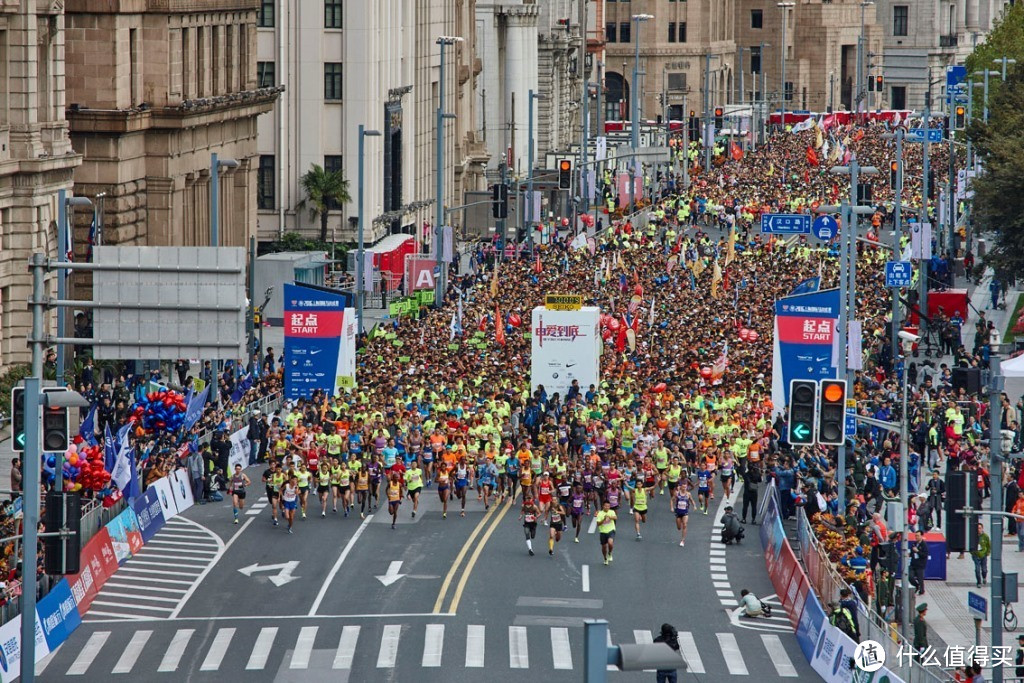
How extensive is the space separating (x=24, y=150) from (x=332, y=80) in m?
28.7

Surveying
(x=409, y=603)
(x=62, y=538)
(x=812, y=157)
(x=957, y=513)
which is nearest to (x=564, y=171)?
(x=812, y=157)

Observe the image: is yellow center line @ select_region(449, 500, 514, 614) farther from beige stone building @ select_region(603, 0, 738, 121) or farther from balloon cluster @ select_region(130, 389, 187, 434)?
beige stone building @ select_region(603, 0, 738, 121)

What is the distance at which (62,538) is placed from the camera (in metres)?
28.0

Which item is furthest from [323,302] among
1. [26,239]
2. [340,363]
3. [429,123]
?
[429,123]

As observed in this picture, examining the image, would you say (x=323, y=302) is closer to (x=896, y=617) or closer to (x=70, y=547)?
(x=896, y=617)

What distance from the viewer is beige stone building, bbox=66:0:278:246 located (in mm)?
62500

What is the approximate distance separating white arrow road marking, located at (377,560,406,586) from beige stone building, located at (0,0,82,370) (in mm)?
18037

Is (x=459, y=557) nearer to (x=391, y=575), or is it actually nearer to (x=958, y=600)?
(x=391, y=575)

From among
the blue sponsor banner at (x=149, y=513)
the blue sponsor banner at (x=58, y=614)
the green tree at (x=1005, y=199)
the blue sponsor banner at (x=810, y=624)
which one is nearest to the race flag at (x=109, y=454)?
the blue sponsor banner at (x=149, y=513)

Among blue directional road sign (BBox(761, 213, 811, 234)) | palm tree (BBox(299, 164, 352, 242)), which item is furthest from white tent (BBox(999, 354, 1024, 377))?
palm tree (BBox(299, 164, 352, 242))

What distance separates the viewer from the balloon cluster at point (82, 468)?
35.8 m

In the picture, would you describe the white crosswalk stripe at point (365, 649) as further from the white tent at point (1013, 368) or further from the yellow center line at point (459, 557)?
the white tent at point (1013, 368)

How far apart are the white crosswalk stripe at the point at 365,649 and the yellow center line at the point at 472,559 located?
1480 millimetres

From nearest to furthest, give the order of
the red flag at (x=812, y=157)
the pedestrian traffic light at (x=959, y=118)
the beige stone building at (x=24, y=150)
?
the beige stone building at (x=24, y=150) → the pedestrian traffic light at (x=959, y=118) → the red flag at (x=812, y=157)
